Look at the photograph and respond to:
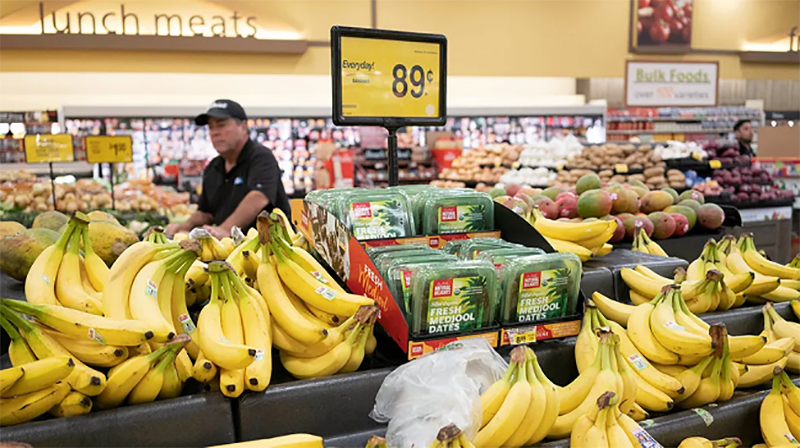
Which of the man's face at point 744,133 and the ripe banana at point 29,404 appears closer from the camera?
the ripe banana at point 29,404

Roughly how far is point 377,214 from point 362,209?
5cm

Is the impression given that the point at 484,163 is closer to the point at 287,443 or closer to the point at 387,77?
the point at 387,77

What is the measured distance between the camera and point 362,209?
1.76 metres

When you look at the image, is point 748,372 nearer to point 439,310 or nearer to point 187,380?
point 439,310

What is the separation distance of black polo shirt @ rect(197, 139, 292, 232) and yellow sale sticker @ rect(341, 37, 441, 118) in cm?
173

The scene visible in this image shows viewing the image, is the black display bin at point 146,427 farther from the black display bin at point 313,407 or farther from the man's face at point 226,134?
the man's face at point 226,134

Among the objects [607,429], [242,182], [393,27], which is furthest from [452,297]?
[393,27]

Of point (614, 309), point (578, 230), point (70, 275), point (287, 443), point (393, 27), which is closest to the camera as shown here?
point (287, 443)

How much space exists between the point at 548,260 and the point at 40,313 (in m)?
1.13

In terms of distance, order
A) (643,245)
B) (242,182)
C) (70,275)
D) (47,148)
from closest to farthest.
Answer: (70,275) < (643,245) < (242,182) < (47,148)

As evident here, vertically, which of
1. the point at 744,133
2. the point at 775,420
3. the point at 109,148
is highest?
the point at 744,133

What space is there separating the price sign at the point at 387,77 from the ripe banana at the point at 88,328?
40.7 inches

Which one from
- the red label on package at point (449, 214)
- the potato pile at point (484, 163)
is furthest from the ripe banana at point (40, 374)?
the potato pile at point (484, 163)

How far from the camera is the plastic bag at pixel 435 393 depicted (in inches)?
50.5
